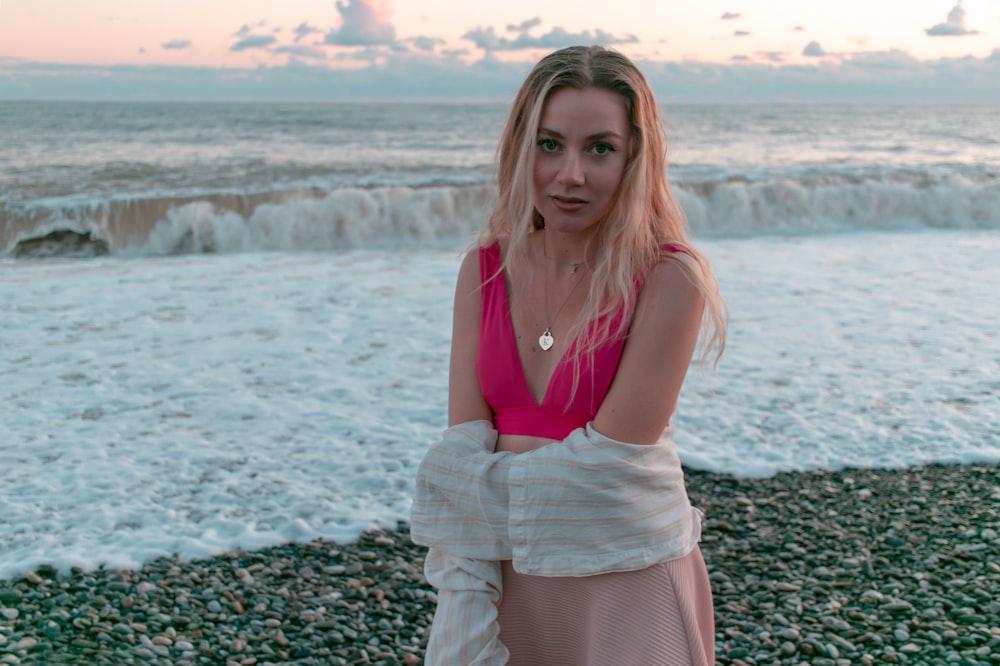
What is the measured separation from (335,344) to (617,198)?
21.7 feet

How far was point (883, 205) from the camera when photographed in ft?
66.6

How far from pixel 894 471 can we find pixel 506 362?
4.23 metres

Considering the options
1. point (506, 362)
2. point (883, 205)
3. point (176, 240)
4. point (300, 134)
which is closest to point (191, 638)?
point (506, 362)

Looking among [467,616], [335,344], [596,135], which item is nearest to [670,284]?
[596,135]

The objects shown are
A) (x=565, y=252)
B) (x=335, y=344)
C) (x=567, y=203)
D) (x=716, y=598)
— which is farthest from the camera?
(x=335, y=344)

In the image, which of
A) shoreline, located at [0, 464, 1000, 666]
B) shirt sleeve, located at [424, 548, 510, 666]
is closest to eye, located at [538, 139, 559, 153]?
shirt sleeve, located at [424, 548, 510, 666]

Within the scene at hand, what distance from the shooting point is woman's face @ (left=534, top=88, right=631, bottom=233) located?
6.79ft

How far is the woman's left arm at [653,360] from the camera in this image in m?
1.92

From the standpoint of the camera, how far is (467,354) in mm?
2207

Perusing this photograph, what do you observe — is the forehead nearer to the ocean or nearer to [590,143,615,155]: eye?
[590,143,615,155]: eye

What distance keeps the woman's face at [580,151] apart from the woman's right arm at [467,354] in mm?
298

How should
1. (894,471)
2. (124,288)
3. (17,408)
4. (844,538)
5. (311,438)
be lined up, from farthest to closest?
(124,288), (17,408), (311,438), (894,471), (844,538)

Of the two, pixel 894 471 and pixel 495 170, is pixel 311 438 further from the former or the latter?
pixel 495 170

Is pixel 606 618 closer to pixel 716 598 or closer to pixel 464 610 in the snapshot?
pixel 464 610
